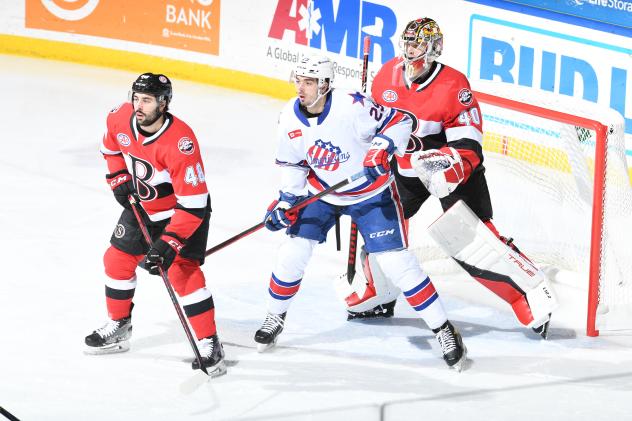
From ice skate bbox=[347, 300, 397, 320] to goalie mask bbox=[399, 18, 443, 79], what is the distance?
3.04ft

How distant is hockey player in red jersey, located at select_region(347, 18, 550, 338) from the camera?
4.56 m

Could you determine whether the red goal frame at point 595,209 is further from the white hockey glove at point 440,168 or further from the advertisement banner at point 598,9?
the advertisement banner at point 598,9

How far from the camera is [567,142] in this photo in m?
5.10

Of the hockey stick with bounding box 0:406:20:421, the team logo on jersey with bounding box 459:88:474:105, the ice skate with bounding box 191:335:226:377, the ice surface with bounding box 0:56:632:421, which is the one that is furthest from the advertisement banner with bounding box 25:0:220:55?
the hockey stick with bounding box 0:406:20:421

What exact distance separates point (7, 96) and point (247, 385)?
15.1 ft

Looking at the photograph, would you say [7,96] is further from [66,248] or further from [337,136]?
[337,136]

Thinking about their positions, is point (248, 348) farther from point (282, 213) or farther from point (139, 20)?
point (139, 20)

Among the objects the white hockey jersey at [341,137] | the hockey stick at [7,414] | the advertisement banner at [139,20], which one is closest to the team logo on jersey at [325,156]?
the white hockey jersey at [341,137]

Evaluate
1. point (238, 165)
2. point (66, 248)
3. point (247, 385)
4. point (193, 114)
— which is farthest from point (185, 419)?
point (193, 114)

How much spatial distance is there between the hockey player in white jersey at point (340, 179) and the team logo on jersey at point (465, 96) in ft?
0.89

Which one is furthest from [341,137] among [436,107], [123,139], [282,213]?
[123,139]

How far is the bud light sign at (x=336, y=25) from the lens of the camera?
24.8ft

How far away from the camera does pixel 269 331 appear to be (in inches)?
179

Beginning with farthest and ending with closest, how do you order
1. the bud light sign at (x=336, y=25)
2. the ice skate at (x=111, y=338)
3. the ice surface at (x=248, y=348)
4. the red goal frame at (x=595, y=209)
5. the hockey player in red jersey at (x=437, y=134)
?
the bud light sign at (x=336, y=25)
the red goal frame at (x=595, y=209)
the hockey player in red jersey at (x=437, y=134)
the ice skate at (x=111, y=338)
the ice surface at (x=248, y=348)
